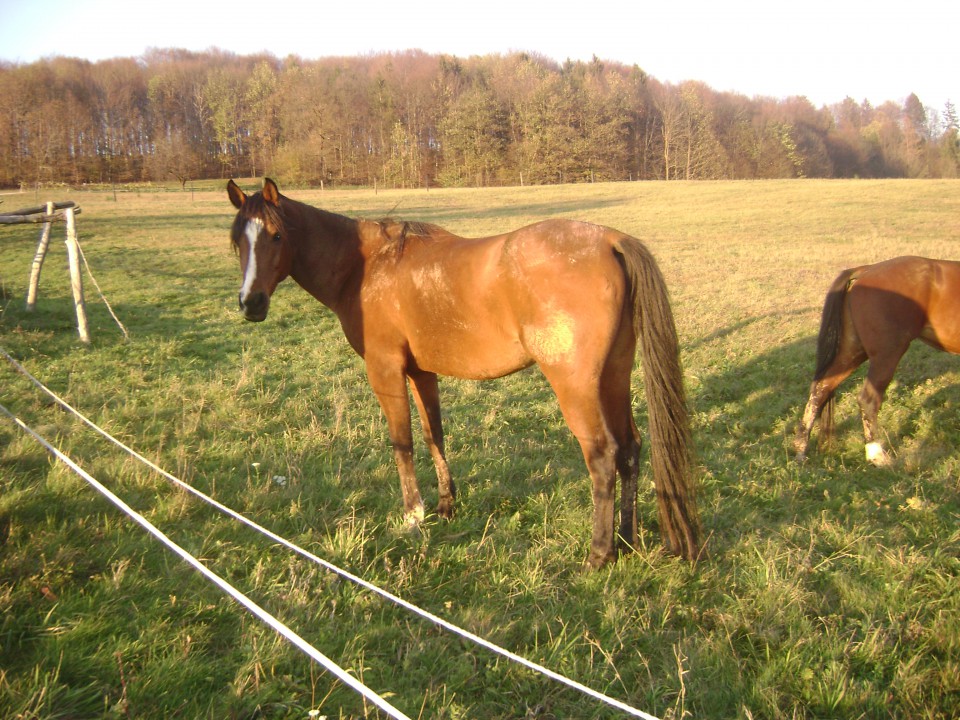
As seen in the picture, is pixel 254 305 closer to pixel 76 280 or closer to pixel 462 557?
pixel 462 557

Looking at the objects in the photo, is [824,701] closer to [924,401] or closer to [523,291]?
[523,291]

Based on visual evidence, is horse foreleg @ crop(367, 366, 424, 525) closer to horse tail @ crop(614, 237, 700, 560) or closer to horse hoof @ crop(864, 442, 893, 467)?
horse tail @ crop(614, 237, 700, 560)

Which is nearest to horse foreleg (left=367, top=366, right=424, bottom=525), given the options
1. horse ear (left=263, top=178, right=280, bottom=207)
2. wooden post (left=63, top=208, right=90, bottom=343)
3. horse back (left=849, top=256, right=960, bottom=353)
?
horse ear (left=263, top=178, right=280, bottom=207)

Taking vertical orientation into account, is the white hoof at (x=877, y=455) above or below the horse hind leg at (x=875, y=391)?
below

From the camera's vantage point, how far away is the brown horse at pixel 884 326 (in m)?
5.56

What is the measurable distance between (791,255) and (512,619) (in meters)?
19.0

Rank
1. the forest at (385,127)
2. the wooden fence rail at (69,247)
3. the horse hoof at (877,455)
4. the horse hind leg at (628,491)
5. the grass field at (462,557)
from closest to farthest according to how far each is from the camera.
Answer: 1. the grass field at (462,557)
2. the horse hind leg at (628,491)
3. the horse hoof at (877,455)
4. the wooden fence rail at (69,247)
5. the forest at (385,127)

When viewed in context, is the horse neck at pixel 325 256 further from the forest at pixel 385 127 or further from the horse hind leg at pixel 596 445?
the forest at pixel 385 127

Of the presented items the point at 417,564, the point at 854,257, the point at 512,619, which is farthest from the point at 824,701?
the point at 854,257

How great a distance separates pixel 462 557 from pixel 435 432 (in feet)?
3.81

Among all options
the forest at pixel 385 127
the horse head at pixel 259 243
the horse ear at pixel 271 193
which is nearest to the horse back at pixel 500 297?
the horse head at pixel 259 243

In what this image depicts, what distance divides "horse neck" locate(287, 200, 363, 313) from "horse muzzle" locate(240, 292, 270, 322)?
1.50ft

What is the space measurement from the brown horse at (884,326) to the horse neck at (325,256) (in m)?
4.50

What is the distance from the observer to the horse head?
12.5ft
